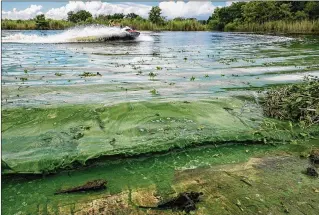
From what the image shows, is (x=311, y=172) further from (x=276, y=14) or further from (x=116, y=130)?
(x=276, y=14)

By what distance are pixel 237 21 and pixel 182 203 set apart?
6651cm

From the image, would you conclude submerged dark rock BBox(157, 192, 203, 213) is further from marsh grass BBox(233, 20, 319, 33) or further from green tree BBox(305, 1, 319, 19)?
green tree BBox(305, 1, 319, 19)

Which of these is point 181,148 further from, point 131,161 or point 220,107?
point 220,107

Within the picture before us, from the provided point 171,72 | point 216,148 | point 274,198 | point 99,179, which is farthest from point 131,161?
point 171,72

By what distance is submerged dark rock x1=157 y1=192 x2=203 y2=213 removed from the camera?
4.09 metres

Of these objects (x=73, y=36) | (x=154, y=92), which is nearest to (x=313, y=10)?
(x=73, y=36)

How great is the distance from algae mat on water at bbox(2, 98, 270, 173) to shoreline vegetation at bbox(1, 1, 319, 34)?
36574mm

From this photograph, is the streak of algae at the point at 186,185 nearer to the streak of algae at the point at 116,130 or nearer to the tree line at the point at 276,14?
the streak of algae at the point at 116,130

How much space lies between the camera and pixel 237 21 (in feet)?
219

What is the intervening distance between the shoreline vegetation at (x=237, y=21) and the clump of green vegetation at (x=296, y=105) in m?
36.9

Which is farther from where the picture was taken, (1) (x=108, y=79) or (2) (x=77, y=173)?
(1) (x=108, y=79)

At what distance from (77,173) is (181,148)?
5.90 feet

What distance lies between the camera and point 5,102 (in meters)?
8.48

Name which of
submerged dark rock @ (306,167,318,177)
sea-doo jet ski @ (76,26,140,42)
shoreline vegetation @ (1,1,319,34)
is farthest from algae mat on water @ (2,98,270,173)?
shoreline vegetation @ (1,1,319,34)
